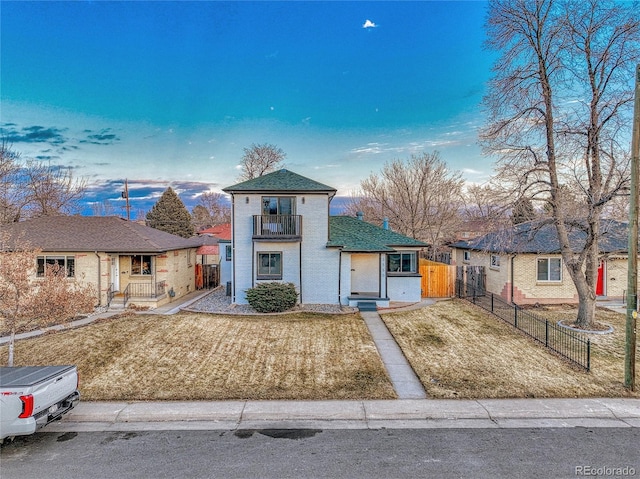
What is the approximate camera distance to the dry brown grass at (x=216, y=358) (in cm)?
851

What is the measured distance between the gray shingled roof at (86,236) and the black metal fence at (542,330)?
16.6m

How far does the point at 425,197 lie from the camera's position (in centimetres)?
3275

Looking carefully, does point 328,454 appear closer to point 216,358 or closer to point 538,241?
point 216,358

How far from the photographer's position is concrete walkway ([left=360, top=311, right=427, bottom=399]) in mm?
8531

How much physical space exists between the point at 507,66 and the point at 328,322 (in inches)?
512

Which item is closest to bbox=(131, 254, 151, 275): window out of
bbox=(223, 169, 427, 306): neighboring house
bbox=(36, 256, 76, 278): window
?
bbox=(36, 256, 76, 278): window

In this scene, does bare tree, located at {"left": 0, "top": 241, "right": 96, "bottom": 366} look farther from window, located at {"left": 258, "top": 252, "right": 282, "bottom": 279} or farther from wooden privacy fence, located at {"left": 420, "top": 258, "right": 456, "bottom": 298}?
wooden privacy fence, located at {"left": 420, "top": 258, "right": 456, "bottom": 298}

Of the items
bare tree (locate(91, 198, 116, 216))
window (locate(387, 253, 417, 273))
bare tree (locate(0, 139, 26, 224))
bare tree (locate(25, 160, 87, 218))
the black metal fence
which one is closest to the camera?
the black metal fence

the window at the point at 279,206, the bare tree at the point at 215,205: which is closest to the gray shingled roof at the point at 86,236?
the window at the point at 279,206

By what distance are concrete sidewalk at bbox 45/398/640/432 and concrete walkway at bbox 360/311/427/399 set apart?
531 millimetres

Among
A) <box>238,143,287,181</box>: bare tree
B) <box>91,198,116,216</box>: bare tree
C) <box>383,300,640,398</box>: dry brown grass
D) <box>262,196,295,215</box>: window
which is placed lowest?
<box>383,300,640,398</box>: dry brown grass

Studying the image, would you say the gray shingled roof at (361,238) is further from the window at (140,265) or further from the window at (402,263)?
the window at (140,265)

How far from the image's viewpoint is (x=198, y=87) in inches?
774

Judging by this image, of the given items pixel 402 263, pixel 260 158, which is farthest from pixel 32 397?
pixel 260 158
